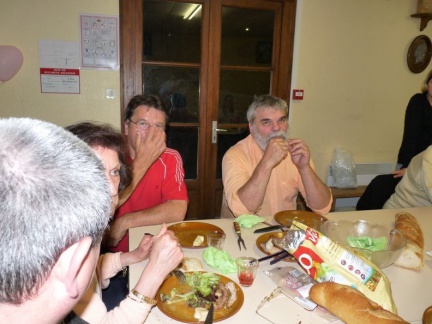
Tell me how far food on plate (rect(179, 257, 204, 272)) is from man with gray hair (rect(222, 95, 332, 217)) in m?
0.64

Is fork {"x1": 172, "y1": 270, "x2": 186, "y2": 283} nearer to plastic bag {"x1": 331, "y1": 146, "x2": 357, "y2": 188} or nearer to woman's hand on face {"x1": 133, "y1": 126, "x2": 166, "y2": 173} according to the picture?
woman's hand on face {"x1": 133, "y1": 126, "x2": 166, "y2": 173}

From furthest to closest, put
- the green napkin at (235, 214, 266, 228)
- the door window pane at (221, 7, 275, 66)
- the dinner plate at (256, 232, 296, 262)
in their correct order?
1. the door window pane at (221, 7, 275, 66)
2. the green napkin at (235, 214, 266, 228)
3. the dinner plate at (256, 232, 296, 262)

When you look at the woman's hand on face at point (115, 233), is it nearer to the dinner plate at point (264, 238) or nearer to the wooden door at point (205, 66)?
the dinner plate at point (264, 238)

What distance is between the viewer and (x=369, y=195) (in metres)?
2.33

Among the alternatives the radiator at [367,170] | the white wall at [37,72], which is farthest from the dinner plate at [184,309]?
the radiator at [367,170]

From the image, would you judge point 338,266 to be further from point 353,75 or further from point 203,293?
point 353,75

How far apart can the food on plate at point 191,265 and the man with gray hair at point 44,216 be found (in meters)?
0.72

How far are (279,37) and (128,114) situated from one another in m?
2.07

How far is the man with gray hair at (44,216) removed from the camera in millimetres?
454

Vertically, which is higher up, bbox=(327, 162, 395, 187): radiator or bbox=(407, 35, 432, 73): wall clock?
bbox=(407, 35, 432, 73): wall clock

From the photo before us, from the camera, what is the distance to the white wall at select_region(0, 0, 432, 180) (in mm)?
2877

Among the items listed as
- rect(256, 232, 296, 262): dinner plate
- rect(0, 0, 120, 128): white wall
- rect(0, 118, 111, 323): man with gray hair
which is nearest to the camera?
rect(0, 118, 111, 323): man with gray hair

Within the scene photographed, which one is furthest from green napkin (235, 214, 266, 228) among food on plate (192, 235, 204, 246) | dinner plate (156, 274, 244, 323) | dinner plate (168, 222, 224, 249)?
dinner plate (156, 274, 244, 323)

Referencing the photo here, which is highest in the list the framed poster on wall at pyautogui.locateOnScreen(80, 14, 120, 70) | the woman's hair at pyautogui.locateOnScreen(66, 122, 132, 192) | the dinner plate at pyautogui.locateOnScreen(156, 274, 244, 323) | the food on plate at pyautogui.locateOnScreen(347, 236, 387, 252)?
the framed poster on wall at pyautogui.locateOnScreen(80, 14, 120, 70)
